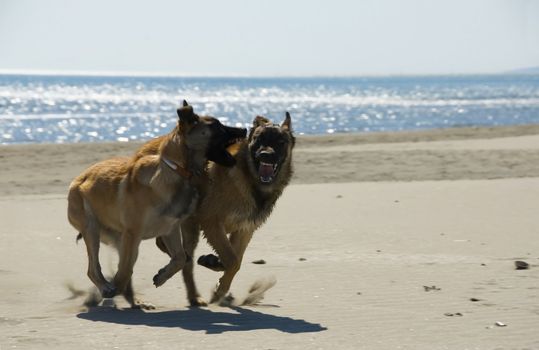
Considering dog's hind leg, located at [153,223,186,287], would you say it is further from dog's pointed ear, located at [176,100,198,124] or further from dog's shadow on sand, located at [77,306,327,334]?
dog's pointed ear, located at [176,100,198,124]

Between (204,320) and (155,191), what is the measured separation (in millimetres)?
1019

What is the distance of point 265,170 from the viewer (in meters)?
8.98

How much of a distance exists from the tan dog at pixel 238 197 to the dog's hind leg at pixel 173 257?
312 mm

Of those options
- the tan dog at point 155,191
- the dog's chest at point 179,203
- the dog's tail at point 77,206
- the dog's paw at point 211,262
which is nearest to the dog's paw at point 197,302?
the dog's paw at point 211,262

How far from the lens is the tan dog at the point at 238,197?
895 centimetres

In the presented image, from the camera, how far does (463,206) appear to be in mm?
15133

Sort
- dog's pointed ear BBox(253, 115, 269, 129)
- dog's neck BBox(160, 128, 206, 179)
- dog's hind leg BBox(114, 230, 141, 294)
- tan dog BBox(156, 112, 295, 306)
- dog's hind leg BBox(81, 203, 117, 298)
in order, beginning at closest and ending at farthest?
1. dog's neck BBox(160, 128, 206, 179)
2. dog's hind leg BBox(114, 230, 141, 294)
3. dog's hind leg BBox(81, 203, 117, 298)
4. tan dog BBox(156, 112, 295, 306)
5. dog's pointed ear BBox(253, 115, 269, 129)

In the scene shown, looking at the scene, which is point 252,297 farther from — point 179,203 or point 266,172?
point 179,203

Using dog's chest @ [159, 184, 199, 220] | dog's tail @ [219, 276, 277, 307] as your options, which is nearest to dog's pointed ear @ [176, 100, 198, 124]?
dog's chest @ [159, 184, 199, 220]

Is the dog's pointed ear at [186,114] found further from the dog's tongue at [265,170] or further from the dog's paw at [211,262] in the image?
the dog's paw at [211,262]

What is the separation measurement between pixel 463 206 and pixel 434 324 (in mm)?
7322

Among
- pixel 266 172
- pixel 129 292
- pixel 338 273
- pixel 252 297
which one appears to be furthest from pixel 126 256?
pixel 338 273

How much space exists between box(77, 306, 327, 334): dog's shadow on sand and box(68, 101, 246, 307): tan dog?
26 cm

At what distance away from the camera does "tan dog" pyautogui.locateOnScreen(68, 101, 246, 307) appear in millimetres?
8375
